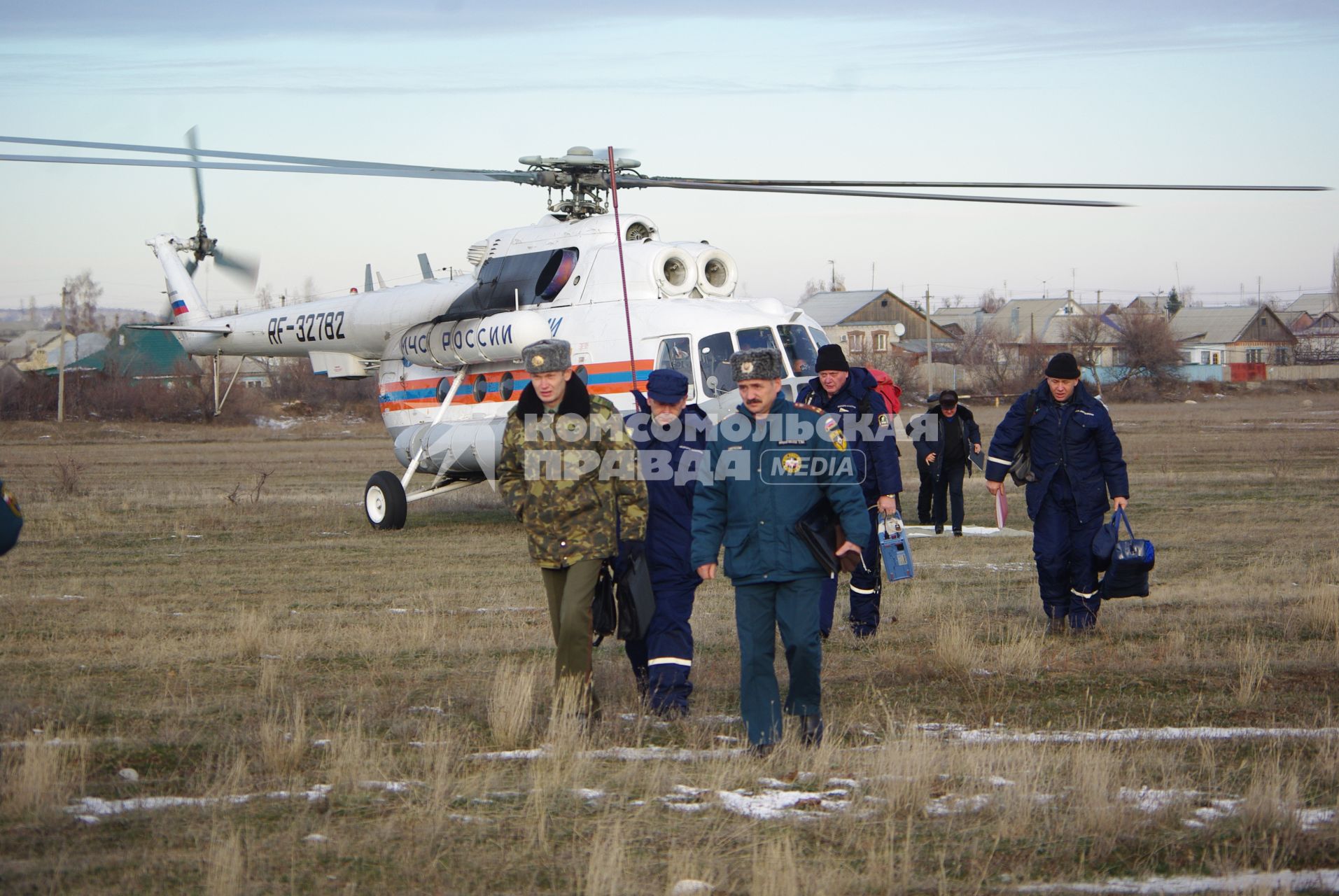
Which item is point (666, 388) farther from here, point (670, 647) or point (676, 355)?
point (676, 355)

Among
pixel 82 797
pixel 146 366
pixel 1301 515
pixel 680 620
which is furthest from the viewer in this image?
pixel 146 366

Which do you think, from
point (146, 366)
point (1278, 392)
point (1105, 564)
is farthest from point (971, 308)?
point (1105, 564)

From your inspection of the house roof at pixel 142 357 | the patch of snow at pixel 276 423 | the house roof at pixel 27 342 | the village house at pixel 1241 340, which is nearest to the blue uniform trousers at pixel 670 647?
the patch of snow at pixel 276 423

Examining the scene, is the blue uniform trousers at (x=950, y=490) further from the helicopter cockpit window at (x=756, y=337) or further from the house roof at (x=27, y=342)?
the house roof at (x=27, y=342)

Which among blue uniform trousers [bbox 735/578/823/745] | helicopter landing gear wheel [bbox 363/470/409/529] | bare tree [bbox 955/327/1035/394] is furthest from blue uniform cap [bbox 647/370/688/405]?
bare tree [bbox 955/327/1035/394]

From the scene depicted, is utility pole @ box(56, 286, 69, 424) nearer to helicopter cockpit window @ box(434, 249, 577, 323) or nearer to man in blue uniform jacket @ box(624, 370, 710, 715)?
helicopter cockpit window @ box(434, 249, 577, 323)

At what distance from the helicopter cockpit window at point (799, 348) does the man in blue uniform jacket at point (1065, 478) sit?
206 inches

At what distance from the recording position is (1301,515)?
1566cm

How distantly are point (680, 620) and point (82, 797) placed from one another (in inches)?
115

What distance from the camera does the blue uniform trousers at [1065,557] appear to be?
8727 mm

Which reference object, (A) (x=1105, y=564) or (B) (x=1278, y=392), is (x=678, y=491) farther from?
(B) (x=1278, y=392)

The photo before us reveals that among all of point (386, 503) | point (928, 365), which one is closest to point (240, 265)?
point (386, 503)

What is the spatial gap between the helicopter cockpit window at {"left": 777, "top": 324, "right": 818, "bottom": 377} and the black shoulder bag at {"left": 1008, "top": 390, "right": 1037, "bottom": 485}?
5.17 m

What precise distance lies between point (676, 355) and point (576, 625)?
7.96 m
